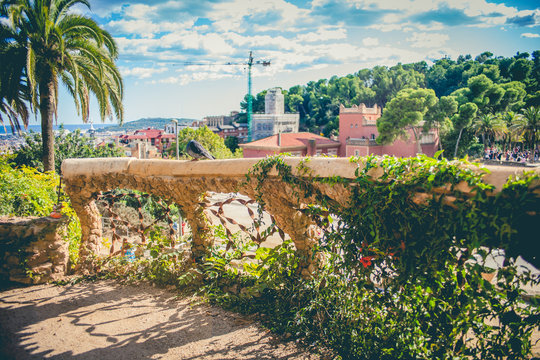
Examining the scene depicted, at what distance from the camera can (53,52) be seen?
26.8 ft

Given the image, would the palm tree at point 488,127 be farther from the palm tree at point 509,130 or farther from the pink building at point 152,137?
the pink building at point 152,137

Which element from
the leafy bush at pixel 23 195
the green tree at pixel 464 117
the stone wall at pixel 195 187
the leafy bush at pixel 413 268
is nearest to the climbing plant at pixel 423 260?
the leafy bush at pixel 413 268

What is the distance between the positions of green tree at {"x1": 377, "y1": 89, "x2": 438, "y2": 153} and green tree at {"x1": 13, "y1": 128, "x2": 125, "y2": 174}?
88.6 feet

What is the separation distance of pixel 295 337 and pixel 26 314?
311cm

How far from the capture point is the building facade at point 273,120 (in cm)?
6203

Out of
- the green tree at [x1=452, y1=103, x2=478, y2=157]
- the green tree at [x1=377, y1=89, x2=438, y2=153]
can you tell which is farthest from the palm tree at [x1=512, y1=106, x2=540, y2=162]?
the green tree at [x1=377, y1=89, x2=438, y2=153]

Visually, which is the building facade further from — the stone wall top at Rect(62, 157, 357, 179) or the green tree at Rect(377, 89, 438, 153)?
the stone wall top at Rect(62, 157, 357, 179)

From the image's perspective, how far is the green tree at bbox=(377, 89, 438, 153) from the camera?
107 ft

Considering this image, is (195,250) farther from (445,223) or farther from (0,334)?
(445,223)

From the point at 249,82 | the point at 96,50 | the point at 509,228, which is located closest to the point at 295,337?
the point at 509,228

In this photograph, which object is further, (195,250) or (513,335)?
(195,250)

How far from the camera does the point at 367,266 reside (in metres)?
2.91

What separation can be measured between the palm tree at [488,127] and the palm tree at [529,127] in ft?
7.03

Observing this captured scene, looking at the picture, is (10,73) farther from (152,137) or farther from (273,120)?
(152,137)
